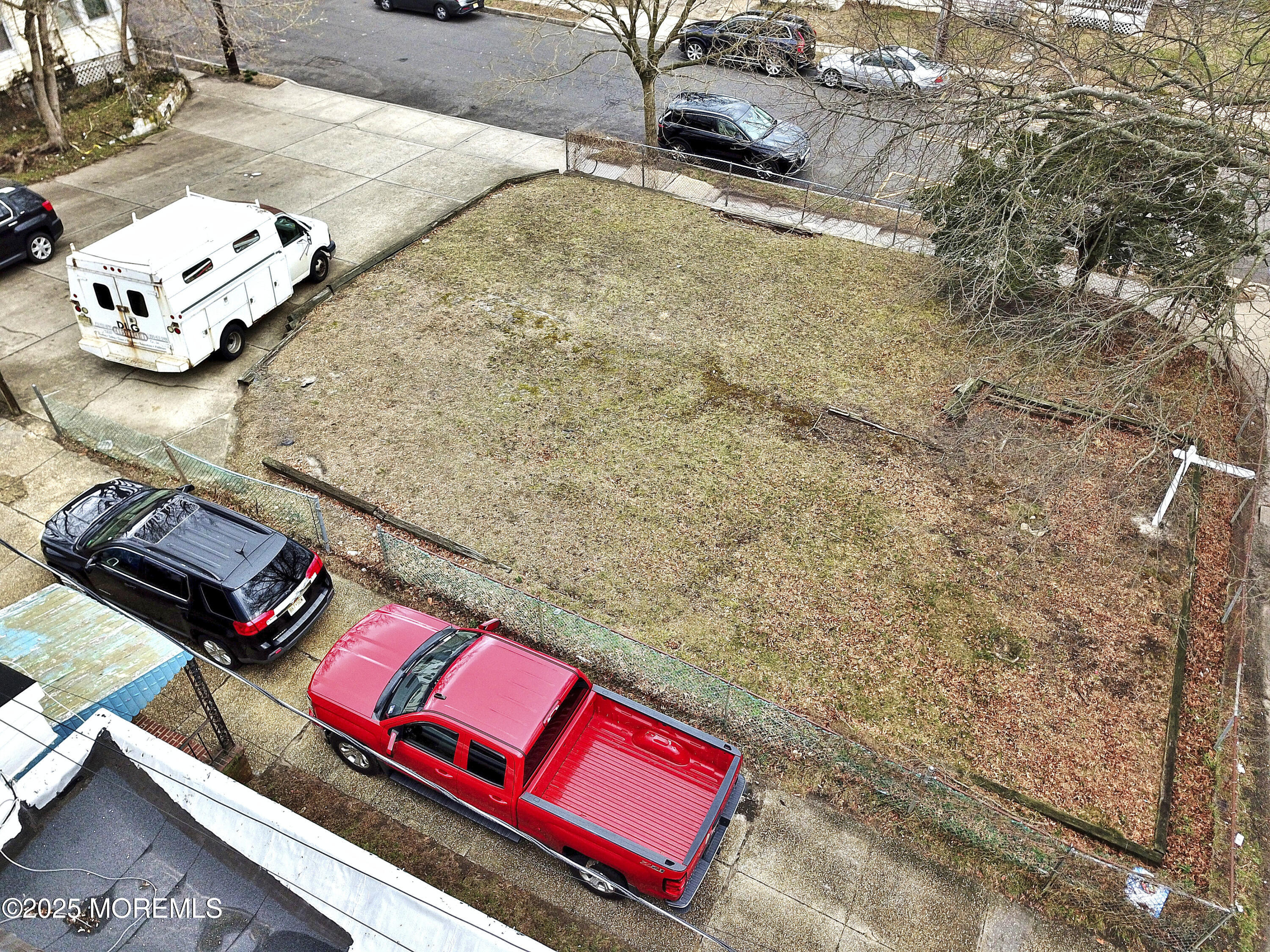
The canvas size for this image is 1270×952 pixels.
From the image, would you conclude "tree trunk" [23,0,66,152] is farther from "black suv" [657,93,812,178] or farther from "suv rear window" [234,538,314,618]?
"suv rear window" [234,538,314,618]

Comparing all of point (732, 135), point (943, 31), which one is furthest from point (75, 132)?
point (943, 31)

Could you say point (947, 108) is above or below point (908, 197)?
above

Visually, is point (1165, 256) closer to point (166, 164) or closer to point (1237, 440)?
point (1237, 440)

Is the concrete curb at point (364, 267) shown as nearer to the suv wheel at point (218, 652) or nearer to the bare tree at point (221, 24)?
the suv wheel at point (218, 652)

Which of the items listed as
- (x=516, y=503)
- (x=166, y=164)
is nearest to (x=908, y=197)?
(x=516, y=503)

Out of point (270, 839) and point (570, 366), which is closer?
point (270, 839)

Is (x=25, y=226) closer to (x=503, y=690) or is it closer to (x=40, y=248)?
(x=40, y=248)

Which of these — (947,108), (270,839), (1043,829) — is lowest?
(1043,829)

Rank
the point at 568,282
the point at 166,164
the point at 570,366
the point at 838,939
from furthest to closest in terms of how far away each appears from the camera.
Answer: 1. the point at 166,164
2. the point at 568,282
3. the point at 570,366
4. the point at 838,939
